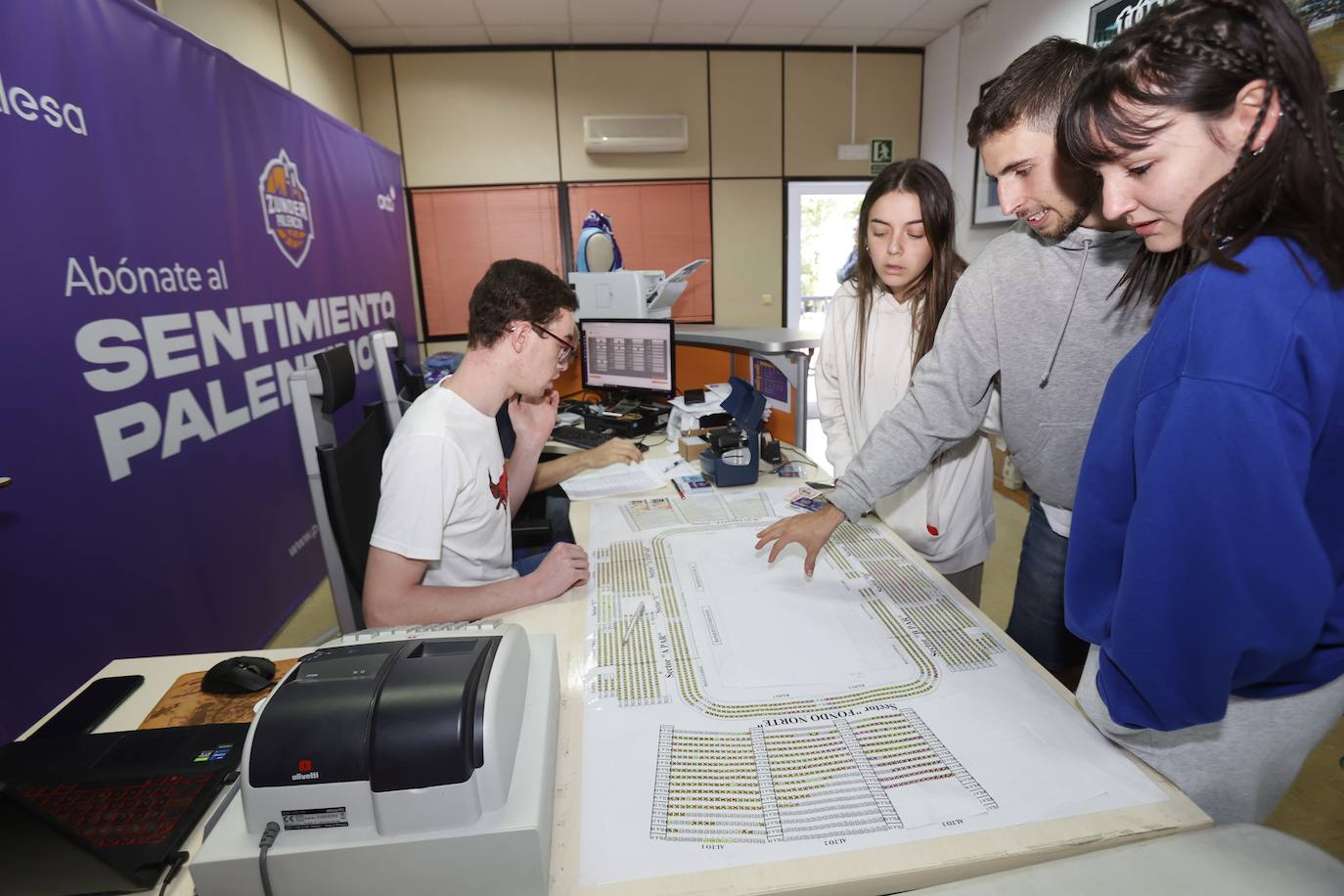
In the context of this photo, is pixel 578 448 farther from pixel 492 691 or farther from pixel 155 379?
pixel 492 691

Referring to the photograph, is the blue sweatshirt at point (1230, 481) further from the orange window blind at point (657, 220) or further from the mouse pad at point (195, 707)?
the orange window blind at point (657, 220)

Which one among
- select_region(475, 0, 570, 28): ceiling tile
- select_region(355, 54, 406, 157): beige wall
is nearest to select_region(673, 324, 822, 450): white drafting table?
select_region(475, 0, 570, 28): ceiling tile

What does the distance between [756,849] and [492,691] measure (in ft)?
1.09

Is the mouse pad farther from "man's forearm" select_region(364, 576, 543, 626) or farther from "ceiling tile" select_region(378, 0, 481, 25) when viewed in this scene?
"ceiling tile" select_region(378, 0, 481, 25)

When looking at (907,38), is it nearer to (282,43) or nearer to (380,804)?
(282,43)

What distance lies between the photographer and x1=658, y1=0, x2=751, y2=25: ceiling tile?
4312 millimetres

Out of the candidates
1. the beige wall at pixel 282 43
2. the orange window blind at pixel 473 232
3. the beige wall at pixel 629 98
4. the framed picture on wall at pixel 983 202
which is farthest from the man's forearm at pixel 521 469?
the beige wall at pixel 629 98

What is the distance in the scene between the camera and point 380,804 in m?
0.64

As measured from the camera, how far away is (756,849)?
2.32 ft

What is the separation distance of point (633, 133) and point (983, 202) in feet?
8.73

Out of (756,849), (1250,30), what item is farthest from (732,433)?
(1250,30)

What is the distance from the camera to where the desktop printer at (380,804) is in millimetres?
635

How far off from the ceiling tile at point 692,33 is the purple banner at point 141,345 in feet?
9.28

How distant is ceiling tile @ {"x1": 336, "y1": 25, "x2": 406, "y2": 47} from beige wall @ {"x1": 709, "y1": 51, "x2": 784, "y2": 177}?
7.65 ft
